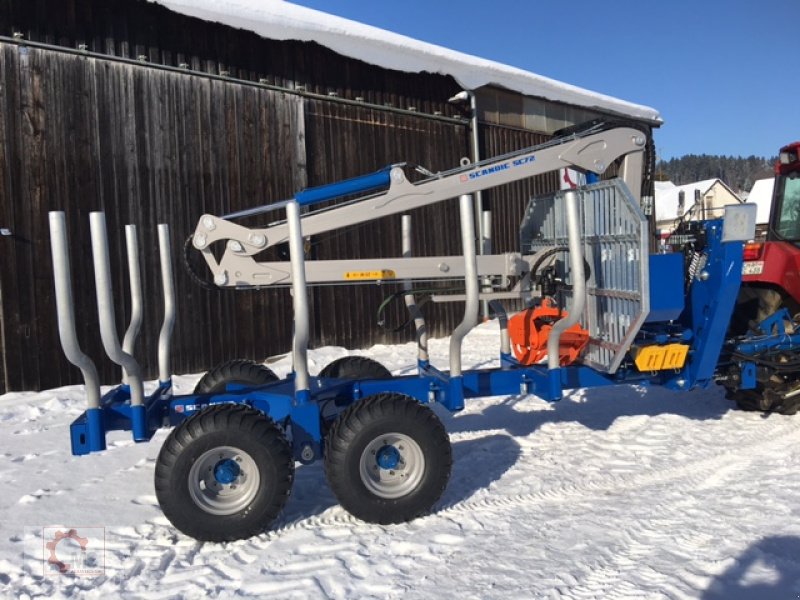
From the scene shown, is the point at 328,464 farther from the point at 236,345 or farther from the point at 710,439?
the point at 236,345

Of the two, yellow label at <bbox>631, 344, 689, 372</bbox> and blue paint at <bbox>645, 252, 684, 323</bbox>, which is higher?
blue paint at <bbox>645, 252, 684, 323</bbox>

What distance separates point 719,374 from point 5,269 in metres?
7.90

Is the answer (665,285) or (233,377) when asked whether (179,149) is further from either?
→ (665,285)

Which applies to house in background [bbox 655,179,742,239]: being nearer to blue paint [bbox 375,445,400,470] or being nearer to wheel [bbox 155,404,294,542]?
blue paint [bbox 375,445,400,470]

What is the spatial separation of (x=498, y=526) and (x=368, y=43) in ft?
31.0

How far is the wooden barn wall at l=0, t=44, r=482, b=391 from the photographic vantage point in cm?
796

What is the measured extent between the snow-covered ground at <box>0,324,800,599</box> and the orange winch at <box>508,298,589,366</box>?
0.80 m

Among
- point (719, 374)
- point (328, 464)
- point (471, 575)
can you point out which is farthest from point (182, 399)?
point (719, 374)

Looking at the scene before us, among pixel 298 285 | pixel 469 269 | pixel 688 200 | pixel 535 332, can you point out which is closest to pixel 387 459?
pixel 298 285

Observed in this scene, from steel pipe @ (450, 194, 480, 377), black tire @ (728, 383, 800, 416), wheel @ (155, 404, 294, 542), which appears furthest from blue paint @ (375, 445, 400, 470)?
black tire @ (728, 383, 800, 416)

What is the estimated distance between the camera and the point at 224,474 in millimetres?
3812

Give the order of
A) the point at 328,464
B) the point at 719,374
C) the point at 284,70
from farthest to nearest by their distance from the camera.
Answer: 1. the point at 284,70
2. the point at 719,374
3. the point at 328,464

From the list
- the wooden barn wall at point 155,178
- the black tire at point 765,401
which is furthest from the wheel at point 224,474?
the wooden barn wall at point 155,178

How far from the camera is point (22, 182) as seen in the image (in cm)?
795
